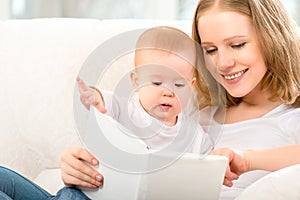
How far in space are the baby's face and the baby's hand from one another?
0.27 ft

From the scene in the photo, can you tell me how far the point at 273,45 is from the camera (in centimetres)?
133

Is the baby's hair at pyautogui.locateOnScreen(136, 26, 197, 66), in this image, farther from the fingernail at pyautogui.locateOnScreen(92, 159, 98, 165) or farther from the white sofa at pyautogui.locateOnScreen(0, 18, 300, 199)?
the white sofa at pyautogui.locateOnScreen(0, 18, 300, 199)

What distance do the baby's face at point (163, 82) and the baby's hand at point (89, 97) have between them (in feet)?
0.27

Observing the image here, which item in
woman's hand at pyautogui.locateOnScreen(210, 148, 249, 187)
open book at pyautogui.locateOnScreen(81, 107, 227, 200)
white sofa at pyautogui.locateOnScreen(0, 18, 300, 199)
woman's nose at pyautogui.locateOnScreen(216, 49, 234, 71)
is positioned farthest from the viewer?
white sofa at pyautogui.locateOnScreen(0, 18, 300, 199)

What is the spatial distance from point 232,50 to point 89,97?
0.41 meters

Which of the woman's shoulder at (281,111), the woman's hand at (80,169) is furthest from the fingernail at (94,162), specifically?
the woman's shoulder at (281,111)

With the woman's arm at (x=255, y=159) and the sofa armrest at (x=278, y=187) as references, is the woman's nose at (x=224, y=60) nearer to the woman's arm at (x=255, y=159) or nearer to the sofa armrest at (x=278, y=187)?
the woman's arm at (x=255, y=159)

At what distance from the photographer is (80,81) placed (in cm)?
101

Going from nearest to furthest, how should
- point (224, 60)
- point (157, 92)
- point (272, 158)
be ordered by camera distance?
point (157, 92) → point (272, 158) → point (224, 60)

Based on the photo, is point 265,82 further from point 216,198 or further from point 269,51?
point 216,198

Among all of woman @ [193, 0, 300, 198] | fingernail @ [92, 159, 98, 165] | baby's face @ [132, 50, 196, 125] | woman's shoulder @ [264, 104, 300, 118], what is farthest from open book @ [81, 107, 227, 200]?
woman's shoulder @ [264, 104, 300, 118]

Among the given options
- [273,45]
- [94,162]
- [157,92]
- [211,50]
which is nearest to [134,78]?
[157,92]

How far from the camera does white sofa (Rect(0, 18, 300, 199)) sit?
1.48 metres

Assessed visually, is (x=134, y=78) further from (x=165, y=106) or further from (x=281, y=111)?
(x=281, y=111)
